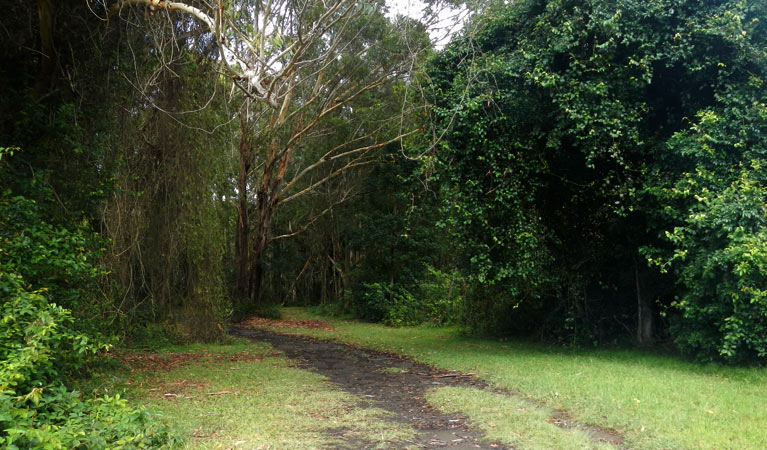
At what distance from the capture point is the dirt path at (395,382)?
224 inches

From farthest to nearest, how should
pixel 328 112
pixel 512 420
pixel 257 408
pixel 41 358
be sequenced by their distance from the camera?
1. pixel 328 112
2. pixel 257 408
3. pixel 512 420
4. pixel 41 358

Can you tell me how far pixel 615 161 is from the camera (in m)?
10.5

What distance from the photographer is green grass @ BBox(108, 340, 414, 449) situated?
17.8 ft

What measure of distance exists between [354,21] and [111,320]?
10.1 metres

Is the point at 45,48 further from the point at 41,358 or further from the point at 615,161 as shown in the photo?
the point at 615,161

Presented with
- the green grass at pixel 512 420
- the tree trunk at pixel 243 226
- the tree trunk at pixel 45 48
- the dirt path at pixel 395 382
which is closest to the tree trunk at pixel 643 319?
the dirt path at pixel 395 382

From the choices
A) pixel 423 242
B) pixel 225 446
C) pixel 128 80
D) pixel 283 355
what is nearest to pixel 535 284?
pixel 283 355

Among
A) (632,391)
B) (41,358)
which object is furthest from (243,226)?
(41,358)

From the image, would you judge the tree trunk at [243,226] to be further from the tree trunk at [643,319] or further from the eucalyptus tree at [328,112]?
the tree trunk at [643,319]

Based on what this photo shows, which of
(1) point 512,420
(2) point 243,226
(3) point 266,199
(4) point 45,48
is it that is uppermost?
(4) point 45,48

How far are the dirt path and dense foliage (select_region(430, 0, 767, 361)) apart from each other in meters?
2.64

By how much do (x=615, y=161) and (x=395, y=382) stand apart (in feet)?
19.0

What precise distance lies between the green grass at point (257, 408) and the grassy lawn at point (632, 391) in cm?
138

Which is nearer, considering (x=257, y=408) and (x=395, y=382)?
(x=257, y=408)
